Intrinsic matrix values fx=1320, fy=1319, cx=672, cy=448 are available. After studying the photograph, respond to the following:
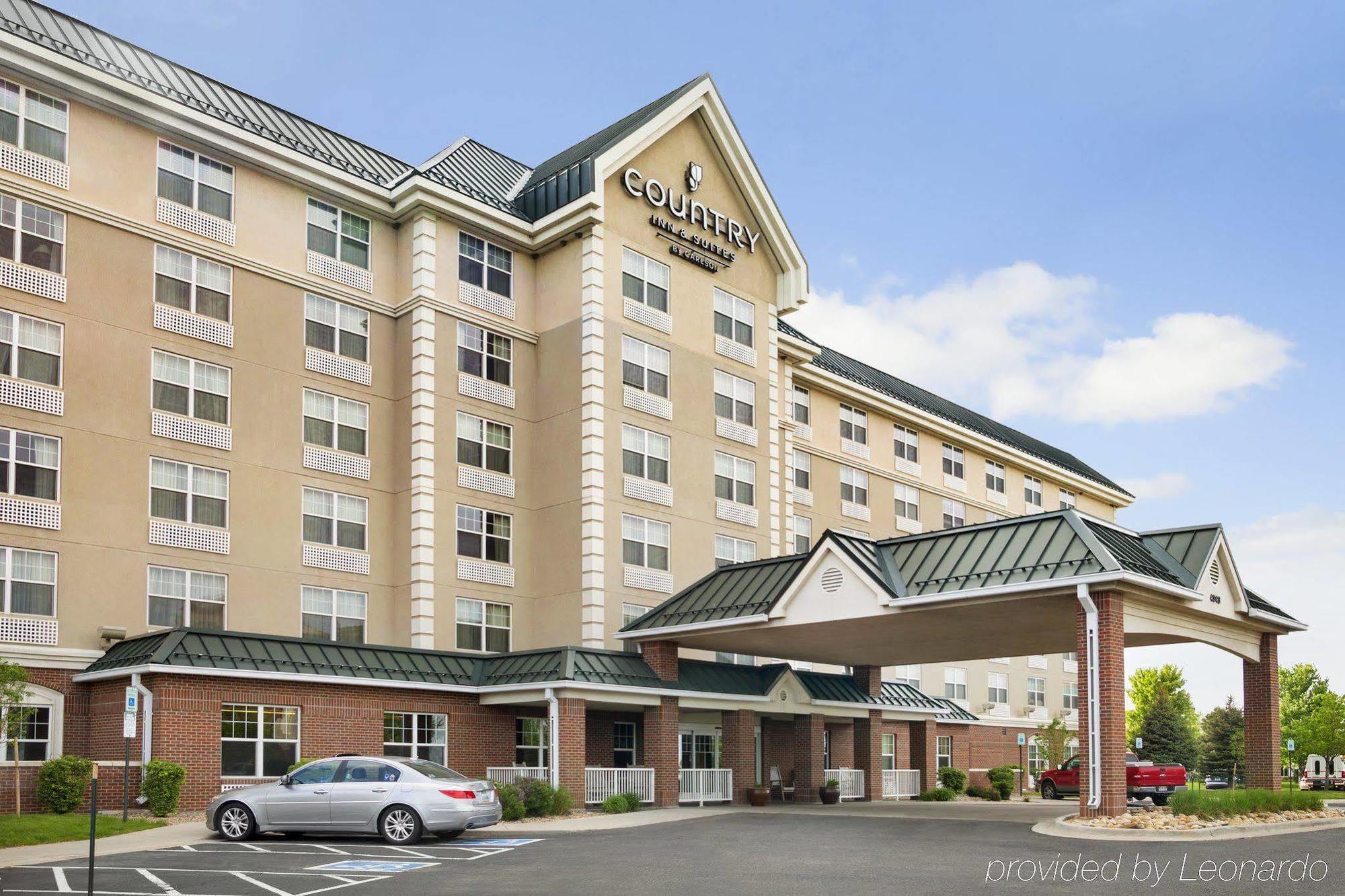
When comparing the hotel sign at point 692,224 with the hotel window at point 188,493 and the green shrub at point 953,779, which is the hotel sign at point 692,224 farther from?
the green shrub at point 953,779

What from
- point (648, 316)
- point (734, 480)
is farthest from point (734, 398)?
point (648, 316)

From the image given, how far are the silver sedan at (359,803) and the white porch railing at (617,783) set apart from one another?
8712mm

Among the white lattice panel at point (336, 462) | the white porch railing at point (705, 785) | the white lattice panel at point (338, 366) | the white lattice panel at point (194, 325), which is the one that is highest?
the white lattice panel at point (194, 325)

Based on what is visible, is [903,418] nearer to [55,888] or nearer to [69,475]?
[69,475]

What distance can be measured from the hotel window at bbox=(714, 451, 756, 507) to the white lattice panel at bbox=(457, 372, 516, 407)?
6927 mm

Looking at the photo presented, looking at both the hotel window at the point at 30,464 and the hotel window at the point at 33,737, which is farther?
the hotel window at the point at 30,464

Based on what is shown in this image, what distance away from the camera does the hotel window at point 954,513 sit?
2249 inches

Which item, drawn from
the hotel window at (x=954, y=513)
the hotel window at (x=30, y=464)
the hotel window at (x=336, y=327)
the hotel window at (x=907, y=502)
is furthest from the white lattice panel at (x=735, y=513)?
the hotel window at (x=30, y=464)

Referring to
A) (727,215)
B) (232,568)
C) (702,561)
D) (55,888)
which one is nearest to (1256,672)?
(702,561)

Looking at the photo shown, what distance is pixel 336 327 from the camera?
117 feet

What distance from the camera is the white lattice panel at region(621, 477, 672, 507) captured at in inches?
1501

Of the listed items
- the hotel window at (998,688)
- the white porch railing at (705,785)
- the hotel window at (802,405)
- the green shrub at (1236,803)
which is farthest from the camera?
the hotel window at (998,688)

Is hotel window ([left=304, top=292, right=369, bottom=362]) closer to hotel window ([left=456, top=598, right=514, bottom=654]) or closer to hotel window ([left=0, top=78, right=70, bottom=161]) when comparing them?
hotel window ([left=0, top=78, right=70, bottom=161])

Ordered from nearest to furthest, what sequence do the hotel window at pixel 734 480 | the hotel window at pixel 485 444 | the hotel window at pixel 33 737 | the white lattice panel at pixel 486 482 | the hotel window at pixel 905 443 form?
the hotel window at pixel 33 737, the white lattice panel at pixel 486 482, the hotel window at pixel 485 444, the hotel window at pixel 734 480, the hotel window at pixel 905 443
